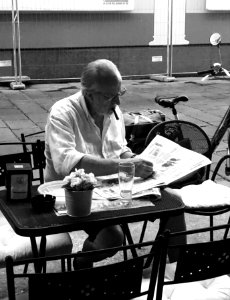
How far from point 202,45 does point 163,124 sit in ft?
33.3

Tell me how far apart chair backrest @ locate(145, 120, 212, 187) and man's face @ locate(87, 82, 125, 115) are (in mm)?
949

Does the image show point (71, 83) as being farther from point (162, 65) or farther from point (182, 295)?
point (182, 295)

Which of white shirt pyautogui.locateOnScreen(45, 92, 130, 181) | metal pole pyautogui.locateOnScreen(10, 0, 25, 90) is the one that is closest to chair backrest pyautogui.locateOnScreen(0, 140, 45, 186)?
white shirt pyautogui.locateOnScreen(45, 92, 130, 181)

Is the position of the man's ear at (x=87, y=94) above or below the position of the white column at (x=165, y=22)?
below

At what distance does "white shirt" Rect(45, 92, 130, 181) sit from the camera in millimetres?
2967

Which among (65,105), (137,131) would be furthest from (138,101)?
(65,105)

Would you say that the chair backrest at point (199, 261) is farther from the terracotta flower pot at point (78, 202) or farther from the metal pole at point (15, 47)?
the metal pole at point (15, 47)

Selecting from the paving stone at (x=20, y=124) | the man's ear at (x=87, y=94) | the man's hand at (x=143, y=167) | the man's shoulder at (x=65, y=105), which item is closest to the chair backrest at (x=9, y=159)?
the man's shoulder at (x=65, y=105)

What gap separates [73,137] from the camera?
3.03m

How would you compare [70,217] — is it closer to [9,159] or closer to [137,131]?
[9,159]

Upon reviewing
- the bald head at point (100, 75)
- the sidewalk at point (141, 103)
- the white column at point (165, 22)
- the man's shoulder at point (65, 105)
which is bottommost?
the sidewalk at point (141, 103)

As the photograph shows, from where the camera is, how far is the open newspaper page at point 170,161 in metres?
2.85

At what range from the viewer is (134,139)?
15.1 ft

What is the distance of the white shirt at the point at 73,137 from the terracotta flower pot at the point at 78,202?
0.53 m
